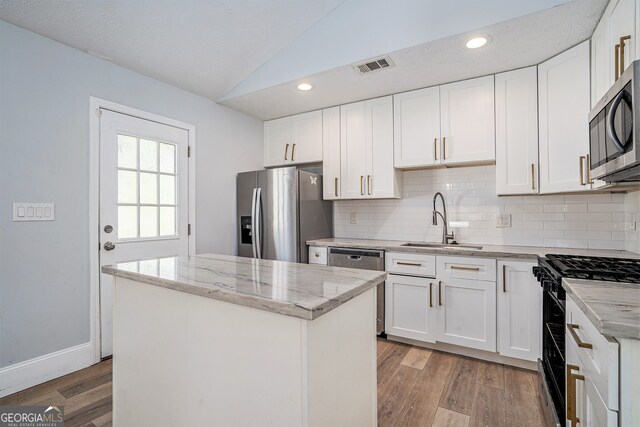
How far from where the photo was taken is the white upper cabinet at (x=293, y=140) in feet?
11.8

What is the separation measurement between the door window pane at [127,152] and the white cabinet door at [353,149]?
6.51 feet

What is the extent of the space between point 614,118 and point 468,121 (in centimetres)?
153

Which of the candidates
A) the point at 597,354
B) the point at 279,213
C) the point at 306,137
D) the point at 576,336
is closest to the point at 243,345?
the point at 597,354

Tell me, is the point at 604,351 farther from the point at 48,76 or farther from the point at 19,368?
the point at 48,76

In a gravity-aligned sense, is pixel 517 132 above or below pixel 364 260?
above

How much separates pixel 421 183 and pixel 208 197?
89.1 inches

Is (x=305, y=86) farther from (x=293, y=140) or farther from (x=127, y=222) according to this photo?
(x=127, y=222)

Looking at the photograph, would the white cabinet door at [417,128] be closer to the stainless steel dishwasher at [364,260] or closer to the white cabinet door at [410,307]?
the stainless steel dishwasher at [364,260]

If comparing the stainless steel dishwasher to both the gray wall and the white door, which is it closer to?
the white door

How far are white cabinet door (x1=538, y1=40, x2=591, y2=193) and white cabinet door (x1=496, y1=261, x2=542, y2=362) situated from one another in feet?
2.28

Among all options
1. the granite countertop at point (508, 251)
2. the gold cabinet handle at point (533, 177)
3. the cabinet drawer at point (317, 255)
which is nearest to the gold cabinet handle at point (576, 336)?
the granite countertop at point (508, 251)

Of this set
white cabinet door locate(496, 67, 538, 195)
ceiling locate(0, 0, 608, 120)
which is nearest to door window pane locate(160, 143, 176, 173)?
ceiling locate(0, 0, 608, 120)

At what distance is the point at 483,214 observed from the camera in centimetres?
297

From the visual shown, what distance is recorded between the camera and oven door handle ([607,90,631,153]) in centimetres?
120
